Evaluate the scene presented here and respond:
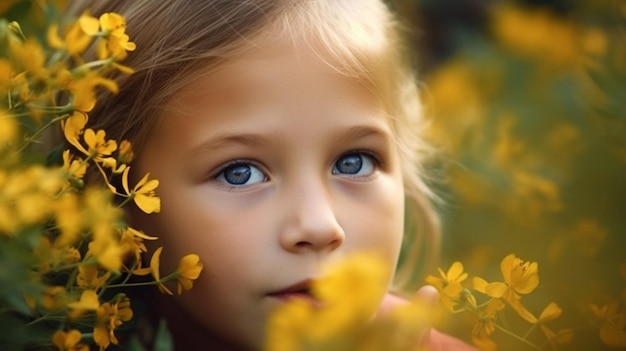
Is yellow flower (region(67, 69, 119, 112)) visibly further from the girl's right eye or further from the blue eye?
the blue eye

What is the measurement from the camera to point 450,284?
1.42m

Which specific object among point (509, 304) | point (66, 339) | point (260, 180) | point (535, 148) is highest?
point (535, 148)

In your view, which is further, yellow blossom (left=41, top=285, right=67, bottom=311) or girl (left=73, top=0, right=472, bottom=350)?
girl (left=73, top=0, right=472, bottom=350)

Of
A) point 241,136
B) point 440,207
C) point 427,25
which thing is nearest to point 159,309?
point 241,136

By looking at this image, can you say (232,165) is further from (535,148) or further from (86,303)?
(535,148)

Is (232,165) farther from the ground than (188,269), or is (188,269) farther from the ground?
(232,165)

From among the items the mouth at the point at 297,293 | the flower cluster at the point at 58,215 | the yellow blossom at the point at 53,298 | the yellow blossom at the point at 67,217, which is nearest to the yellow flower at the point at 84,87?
the flower cluster at the point at 58,215

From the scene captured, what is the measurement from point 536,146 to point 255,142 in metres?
1.50

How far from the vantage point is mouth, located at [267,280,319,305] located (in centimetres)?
143

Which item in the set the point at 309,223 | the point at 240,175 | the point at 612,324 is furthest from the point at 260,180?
the point at 612,324

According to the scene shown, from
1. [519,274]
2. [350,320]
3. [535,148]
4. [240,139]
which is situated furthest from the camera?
[535,148]

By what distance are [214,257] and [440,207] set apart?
1.17 metres

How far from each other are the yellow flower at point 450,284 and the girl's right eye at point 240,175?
11.7 inches

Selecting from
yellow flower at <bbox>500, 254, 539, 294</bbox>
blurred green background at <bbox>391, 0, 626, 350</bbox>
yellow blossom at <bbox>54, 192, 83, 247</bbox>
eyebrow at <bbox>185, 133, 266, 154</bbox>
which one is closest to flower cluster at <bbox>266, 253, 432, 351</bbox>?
yellow blossom at <bbox>54, 192, 83, 247</bbox>
